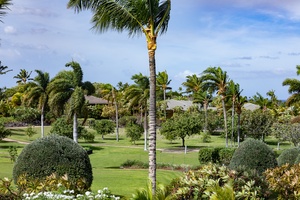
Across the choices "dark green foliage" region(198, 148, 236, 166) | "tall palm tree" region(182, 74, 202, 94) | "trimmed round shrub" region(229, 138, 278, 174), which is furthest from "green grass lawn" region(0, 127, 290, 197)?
"tall palm tree" region(182, 74, 202, 94)

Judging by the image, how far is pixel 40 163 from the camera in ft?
41.8

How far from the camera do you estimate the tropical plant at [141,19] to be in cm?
1335

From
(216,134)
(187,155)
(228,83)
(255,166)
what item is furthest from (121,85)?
(255,166)

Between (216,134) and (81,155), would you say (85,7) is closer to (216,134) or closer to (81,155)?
(81,155)

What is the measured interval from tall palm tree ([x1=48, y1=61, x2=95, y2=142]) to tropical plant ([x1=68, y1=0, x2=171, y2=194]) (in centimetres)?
1778

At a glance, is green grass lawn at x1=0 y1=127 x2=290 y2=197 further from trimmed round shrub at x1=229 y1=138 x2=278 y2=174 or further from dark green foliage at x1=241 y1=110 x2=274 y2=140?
dark green foliage at x1=241 y1=110 x2=274 y2=140

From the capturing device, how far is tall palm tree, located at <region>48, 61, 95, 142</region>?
1247 inches

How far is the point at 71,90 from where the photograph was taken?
32.4 metres

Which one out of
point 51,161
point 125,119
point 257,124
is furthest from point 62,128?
point 51,161

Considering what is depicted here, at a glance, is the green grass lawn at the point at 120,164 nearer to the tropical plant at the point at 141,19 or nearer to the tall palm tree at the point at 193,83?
the tropical plant at the point at 141,19

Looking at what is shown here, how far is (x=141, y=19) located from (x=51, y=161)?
523 centimetres

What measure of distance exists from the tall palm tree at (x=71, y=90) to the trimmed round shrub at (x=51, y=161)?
18.4 metres

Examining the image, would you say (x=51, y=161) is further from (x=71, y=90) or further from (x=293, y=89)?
(x=293, y=89)

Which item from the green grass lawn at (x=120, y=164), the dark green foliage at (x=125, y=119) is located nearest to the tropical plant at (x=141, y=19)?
the green grass lawn at (x=120, y=164)
